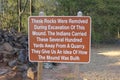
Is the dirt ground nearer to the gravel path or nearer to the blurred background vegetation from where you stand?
the gravel path

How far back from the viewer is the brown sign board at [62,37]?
18.3 ft

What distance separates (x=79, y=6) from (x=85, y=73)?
11.2 meters

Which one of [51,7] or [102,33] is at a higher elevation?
[51,7]

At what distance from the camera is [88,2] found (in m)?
21.8

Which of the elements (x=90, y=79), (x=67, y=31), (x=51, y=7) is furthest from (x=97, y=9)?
(x=67, y=31)

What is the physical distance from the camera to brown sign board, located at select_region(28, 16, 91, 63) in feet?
18.3

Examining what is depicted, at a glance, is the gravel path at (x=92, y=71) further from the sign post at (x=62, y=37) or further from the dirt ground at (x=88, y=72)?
the sign post at (x=62, y=37)

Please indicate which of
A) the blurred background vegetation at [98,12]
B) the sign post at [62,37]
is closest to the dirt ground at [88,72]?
the sign post at [62,37]

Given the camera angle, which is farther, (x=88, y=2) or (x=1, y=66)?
(x=88, y=2)

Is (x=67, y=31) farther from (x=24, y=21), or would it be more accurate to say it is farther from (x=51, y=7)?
(x=24, y=21)

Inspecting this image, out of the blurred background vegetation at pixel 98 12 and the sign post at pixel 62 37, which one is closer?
the sign post at pixel 62 37

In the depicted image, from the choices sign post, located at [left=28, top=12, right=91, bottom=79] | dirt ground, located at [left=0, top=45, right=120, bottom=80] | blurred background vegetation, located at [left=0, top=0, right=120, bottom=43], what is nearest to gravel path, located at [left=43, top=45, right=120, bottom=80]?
dirt ground, located at [left=0, top=45, right=120, bottom=80]

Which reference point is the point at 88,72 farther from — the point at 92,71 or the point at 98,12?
the point at 98,12

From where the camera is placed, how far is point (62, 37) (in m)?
5.61
